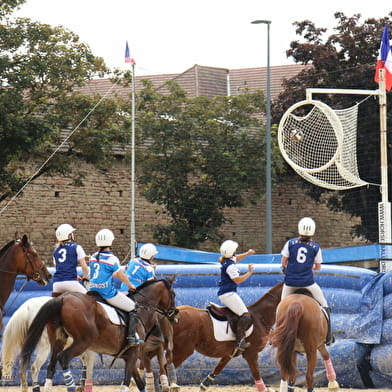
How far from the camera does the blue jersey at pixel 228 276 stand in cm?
1377

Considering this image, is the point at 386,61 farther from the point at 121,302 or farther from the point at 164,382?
the point at 121,302

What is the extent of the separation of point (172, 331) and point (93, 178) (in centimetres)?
2488

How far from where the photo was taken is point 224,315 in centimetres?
1403

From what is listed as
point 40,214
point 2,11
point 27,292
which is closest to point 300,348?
point 27,292

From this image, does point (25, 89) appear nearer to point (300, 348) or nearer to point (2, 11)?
point (2, 11)

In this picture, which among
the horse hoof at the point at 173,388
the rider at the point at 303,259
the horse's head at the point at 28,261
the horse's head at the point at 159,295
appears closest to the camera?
the rider at the point at 303,259

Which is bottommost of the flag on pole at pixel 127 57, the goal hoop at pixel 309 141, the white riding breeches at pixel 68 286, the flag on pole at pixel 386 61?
the white riding breeches at pixel 68 286

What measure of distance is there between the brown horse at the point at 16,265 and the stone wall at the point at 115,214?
1929cm

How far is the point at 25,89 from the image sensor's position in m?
31.7

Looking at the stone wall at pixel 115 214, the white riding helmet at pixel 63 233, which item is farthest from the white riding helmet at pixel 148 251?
the stone wall at pixel 115 214

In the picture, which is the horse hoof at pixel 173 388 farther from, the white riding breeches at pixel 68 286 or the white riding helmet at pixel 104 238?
the white riding helmet at pixel 104 238

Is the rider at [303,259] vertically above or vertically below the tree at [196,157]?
below

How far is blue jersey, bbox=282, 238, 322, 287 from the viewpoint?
12.8 metres

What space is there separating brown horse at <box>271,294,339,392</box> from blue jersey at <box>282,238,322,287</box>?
0.28m
